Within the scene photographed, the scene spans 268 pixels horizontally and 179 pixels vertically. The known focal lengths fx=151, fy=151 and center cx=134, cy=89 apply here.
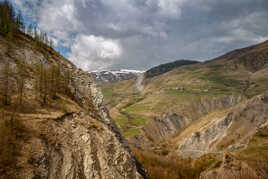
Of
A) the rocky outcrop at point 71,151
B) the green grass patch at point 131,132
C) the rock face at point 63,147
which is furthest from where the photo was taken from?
the green grass patch at point 131,132

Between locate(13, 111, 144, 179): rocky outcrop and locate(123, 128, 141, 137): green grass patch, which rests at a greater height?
locate(13, 111, 144, 179): rocky outcrop

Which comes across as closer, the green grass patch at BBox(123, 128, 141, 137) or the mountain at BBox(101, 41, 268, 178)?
the mountain at BBox(101, 41, 268, 178)

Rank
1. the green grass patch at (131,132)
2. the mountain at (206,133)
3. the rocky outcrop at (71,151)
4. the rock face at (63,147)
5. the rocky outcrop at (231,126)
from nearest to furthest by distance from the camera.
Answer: the rock face at (63,147), the rocky outcrop at (71,151), the mountain at (206,133), the rocky outcrop at (231,126), the green grass patch at (131,132)

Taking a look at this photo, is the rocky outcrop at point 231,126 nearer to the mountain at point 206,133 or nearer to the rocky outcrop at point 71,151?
the mountain at point 206,133

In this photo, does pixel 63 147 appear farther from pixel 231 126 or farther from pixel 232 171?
pixel 231 126

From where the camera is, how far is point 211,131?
220ft

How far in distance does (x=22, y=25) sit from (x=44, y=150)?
81.2 feet

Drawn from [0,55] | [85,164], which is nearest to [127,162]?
[85,164]

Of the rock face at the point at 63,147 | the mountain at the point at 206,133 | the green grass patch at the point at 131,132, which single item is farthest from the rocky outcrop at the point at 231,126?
the rock face at the point at 63,147

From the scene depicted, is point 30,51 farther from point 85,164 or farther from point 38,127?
point 85,164

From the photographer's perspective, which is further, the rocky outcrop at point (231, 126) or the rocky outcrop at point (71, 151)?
the rocky outcrop at point (231, 126)

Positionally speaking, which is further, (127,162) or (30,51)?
(30,51)

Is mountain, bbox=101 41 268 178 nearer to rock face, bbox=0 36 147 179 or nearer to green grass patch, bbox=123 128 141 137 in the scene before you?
green grass patch, bbox=123 128 141 137

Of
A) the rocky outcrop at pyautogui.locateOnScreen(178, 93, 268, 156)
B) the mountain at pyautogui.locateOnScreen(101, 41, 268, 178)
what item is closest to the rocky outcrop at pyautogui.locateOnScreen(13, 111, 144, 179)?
the mountain at pyautogui.locateOnScreen(101, 41, 268, 178)
